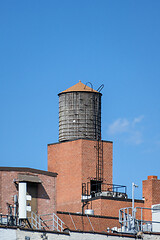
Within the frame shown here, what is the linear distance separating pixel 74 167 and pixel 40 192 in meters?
7.07

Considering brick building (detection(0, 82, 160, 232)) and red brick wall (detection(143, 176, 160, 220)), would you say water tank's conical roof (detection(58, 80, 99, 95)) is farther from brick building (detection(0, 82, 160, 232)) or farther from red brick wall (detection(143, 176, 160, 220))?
red brick wall (detection(143, 176, 160, 220))

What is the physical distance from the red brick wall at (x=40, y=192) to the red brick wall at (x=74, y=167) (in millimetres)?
4957

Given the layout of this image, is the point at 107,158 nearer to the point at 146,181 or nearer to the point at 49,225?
the point at 146,181

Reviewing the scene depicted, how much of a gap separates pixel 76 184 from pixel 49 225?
765 cm

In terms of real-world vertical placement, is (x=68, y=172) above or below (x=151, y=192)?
above

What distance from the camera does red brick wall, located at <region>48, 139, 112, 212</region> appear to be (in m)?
57.4

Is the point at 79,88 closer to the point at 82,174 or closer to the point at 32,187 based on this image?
the point at 82,174

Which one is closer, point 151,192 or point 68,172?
point 151,192

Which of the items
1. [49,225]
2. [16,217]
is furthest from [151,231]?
[49,225]

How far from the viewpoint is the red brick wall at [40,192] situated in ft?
163

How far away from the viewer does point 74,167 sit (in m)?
58.0

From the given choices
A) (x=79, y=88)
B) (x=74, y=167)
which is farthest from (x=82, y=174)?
(x=79, y=88)

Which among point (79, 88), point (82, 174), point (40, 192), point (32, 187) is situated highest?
point (79, 88)

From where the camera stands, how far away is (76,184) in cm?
5753
